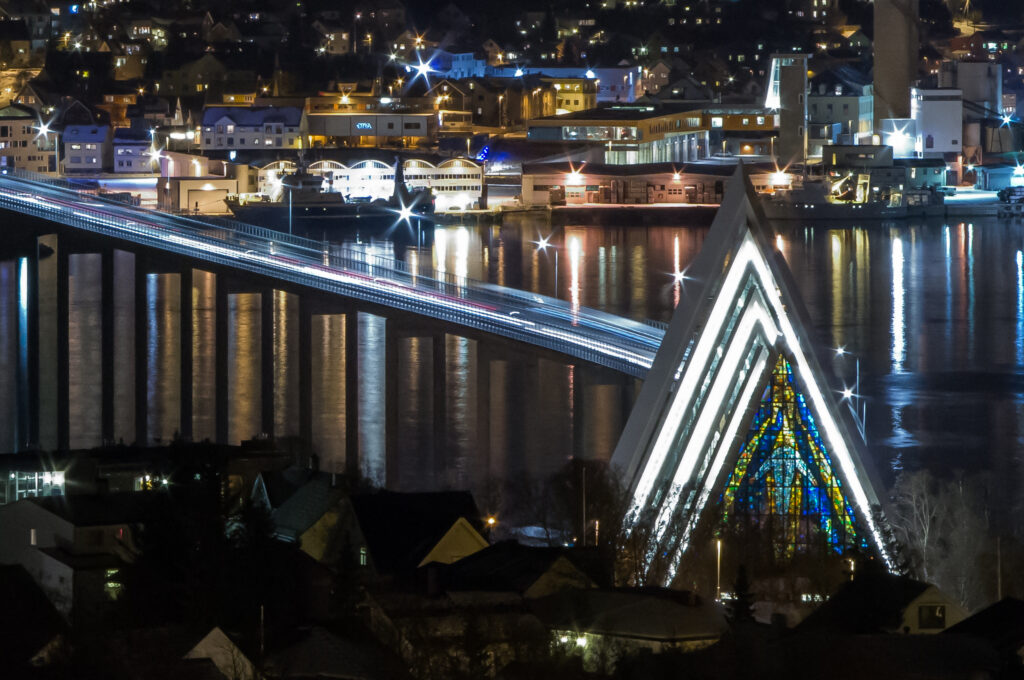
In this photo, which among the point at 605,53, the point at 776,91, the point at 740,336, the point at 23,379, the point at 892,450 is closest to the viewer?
the point at 740,336

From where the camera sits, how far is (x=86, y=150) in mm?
29859

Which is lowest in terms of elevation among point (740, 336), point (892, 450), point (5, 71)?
point (892, 450)

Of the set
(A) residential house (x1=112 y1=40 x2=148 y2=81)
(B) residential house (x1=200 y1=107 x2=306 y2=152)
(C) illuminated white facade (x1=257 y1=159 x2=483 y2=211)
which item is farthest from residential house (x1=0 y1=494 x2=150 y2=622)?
(A) residential house (x1=112 y1=40 x2=148 y2=81)

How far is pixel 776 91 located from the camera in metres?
31.0

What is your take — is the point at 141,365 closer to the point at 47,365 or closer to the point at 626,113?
the point at 47,365

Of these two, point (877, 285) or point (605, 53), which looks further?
point (605, 53)

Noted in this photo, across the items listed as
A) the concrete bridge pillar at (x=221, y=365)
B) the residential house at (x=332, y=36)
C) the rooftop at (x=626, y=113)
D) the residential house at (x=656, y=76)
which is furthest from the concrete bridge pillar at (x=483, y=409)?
A: the residential house at (x=656, y=76)

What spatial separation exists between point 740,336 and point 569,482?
0.70 m

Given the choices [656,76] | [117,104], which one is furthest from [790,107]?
[117,104]

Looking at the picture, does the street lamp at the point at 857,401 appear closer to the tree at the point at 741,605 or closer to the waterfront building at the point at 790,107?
the tree at the point at 741,605

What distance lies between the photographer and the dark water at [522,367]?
10125 mm

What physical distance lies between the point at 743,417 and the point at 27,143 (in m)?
23.5

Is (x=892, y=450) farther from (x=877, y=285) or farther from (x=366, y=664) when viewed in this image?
(x=877, y=285)

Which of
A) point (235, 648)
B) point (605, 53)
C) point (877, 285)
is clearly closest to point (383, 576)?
point (235, 648)
